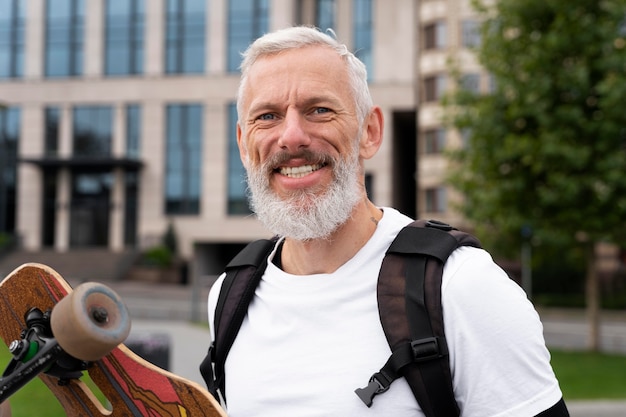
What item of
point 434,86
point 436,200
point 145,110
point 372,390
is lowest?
point 436,200

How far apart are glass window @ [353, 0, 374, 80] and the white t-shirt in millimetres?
38998

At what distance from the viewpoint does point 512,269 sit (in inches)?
1302

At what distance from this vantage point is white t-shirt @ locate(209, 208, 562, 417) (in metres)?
1.70

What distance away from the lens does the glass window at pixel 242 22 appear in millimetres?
40594

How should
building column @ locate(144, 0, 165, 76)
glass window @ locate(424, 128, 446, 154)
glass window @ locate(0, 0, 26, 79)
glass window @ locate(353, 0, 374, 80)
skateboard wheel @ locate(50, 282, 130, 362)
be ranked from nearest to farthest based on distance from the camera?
skateboard wheel @ locate(50, 282, 130, 362) → glass window @ locate(424, 128, 446, 154) → glass window @ locate(353, 0, 374, 80) → building column @ locate(144, 0, 165, 76) → glass window @ locate(0, 0, 26, 79)

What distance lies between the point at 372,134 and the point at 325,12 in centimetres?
4100

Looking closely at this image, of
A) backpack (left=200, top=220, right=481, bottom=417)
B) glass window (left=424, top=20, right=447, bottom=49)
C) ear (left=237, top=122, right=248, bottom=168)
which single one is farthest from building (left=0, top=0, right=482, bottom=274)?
backpack (left=200, top=220, right=481, bottom=417)

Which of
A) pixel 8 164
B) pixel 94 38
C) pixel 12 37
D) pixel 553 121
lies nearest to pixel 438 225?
pixel 553 121

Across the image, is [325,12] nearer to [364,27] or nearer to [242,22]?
[364,27]

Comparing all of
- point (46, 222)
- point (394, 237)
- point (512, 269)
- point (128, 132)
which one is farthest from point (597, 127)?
point (46, 222)

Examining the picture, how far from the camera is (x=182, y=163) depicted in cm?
4122

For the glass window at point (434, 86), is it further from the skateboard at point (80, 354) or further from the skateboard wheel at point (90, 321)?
the skateboard wheel at point (90, 321)

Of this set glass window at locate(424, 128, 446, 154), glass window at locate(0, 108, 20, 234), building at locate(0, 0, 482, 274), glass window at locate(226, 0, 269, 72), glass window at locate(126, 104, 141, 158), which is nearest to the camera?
glass window at locate(424, 128, 446, 154)

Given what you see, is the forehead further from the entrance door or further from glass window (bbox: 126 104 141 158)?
the entrance door
